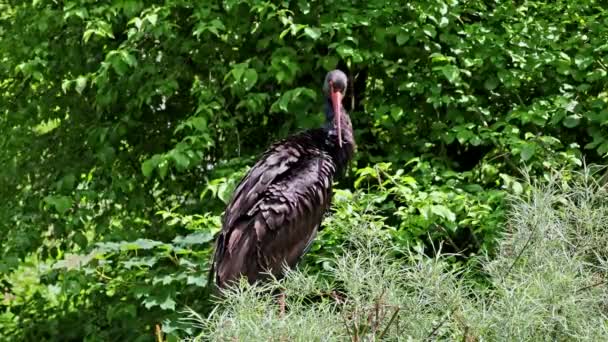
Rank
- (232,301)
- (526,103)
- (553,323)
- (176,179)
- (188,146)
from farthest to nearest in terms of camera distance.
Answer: (176,179) < (526,103) < (188,146) < (232,301) < (553,323)

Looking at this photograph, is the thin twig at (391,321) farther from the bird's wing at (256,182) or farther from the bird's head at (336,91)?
the bird's head at (336,91)

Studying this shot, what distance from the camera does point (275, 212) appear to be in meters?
5.46

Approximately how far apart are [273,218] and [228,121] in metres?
1.17

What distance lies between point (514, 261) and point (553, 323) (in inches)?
14.6

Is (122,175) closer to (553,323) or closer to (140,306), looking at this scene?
(140,306)

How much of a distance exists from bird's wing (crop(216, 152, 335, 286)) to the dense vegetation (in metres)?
0.15

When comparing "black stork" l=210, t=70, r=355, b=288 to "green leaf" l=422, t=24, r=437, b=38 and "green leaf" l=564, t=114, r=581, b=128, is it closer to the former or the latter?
"green leaf" l=422, t=24, r=437, b=38

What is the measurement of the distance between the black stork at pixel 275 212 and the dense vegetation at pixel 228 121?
0.51 ft

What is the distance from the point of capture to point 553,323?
8.87 feet

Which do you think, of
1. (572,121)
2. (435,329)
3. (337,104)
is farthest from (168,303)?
(435,329)

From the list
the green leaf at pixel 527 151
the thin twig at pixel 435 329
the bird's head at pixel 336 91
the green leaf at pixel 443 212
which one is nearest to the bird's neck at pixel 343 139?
the bird's head at pixel 336 91

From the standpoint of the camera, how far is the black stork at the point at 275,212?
5352 mm

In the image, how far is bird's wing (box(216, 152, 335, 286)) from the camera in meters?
5.35

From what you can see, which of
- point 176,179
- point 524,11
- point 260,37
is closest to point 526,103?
point 524,11
